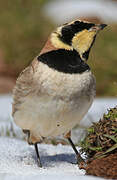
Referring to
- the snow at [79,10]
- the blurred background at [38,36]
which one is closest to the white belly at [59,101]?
the blurred background at [38,36]

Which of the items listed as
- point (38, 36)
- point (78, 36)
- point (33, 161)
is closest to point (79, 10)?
Result: point (38, 36)

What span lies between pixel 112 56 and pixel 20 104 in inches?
238

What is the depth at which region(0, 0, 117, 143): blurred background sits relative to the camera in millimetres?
8938

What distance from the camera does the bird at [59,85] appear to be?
3.24 m

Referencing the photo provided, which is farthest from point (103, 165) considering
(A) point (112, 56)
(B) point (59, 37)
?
(A) point (112, 56)

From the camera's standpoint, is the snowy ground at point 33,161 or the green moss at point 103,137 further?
the green moss at point 103,137

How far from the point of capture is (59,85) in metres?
3.23

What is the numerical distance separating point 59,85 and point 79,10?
29.4ft

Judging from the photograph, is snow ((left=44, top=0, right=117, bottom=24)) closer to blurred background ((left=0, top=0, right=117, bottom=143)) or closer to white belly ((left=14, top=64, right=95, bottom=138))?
blurred background ((left=0, top=0, right=117, bottom=143))

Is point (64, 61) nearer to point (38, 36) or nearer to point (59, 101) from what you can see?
point (59, 101)

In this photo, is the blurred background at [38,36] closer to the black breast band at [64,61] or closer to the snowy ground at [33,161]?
the snowy ground at [33,161]

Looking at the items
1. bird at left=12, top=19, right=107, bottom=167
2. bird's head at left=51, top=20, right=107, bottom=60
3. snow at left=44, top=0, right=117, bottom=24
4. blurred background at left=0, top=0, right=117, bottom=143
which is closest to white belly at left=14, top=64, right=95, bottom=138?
bird at left=12, top=19, right=107, bottom=167

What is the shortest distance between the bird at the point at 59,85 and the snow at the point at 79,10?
7641 millimetres

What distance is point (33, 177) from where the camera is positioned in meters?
2.65
